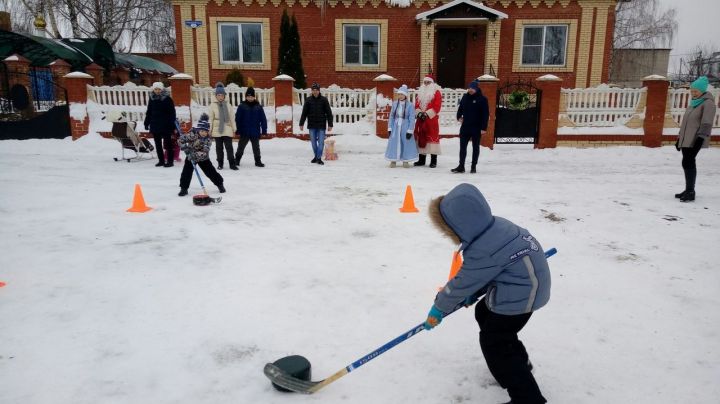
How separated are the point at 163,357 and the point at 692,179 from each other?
736 centimetres

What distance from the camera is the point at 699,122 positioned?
21.2ft

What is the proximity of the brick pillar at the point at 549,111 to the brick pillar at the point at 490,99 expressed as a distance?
1182 mm

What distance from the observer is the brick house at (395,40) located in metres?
17.9

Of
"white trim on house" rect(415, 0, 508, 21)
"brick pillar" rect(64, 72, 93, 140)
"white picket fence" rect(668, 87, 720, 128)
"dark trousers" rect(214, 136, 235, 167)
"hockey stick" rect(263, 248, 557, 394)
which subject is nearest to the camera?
"hockey stick" rect(263, 248, 557, 394)

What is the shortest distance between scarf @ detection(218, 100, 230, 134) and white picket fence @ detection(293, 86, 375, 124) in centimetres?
398

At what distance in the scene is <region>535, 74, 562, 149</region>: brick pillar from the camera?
1263cm

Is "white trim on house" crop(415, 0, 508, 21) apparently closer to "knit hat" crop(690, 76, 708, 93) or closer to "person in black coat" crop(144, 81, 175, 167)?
"person in black coat" crop(144, 81, 175, 167)

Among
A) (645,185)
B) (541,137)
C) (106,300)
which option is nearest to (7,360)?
(106,300)

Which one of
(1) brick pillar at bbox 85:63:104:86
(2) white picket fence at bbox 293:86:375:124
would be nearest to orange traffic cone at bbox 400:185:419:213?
(2) white picket fence at bbox 293:86:375:124

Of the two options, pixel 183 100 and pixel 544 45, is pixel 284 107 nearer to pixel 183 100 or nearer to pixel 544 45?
pixel 183 100

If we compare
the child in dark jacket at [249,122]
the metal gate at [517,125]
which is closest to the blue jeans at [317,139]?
the child in dark jacket at [249,122]

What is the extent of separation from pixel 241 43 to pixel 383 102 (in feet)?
27.0

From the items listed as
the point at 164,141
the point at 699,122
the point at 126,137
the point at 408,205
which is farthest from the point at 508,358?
the point at 126,137

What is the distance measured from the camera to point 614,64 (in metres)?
31.7
